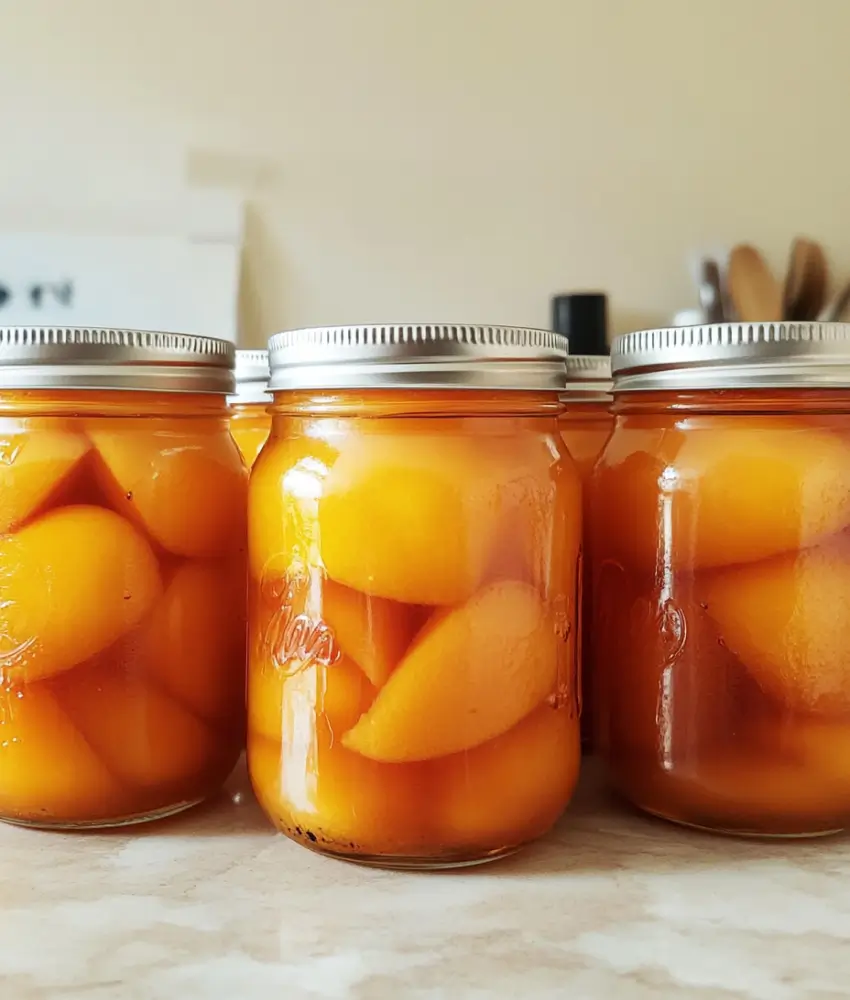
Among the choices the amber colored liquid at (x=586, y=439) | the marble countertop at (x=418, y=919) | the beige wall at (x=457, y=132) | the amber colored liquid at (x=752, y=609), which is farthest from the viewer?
the beige wall at (x=457, y=132)

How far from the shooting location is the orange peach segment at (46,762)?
1.64 feet

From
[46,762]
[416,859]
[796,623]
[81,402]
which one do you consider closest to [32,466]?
[81,402]

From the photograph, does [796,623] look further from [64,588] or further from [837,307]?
[837,307]

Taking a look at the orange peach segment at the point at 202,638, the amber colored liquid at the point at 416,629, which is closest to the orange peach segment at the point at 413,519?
the amber colored liquid at the point at 416,629

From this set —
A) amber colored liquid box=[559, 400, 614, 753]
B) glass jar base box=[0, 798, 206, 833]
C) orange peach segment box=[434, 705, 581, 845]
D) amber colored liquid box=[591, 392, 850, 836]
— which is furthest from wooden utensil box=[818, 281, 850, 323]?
glass jar base box=[0, 798, 206, 833]

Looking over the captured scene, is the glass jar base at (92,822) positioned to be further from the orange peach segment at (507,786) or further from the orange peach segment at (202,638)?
the orange peach segment at (507,786)

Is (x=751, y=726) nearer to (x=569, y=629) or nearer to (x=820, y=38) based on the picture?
(x=569, y=629)

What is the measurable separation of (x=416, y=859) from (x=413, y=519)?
0.16 m

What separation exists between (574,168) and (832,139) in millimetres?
274

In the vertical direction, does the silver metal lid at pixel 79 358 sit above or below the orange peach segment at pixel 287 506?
above

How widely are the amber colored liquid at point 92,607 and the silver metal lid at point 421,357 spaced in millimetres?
100

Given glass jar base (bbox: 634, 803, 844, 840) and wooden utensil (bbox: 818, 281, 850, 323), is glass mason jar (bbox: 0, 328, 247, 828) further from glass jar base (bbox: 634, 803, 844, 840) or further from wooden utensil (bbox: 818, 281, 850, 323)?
wooden utensil (bbox: 818, 281, 850, 323)

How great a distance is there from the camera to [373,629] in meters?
0.46

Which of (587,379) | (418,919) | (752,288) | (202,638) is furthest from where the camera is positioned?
(752,288)
